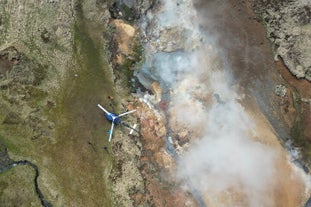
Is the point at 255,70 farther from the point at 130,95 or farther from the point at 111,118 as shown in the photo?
the point at 111,118

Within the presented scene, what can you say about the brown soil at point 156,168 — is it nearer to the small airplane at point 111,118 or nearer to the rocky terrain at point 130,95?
the rocky terrain at point 130,95

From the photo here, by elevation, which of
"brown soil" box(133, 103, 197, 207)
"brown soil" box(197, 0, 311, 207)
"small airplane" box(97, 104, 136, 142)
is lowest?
"brown soil" box(133, 103, 197, 207)

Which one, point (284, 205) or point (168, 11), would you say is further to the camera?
point (168, 11)

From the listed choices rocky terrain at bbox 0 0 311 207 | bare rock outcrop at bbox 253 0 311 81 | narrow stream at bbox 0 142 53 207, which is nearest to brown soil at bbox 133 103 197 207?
rocky terrain at bbox 0 0 311 207

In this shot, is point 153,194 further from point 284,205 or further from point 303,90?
point 303,90

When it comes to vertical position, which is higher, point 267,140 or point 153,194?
point 267,140

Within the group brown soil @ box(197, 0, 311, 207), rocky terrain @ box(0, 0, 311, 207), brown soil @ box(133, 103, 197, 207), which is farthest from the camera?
brown soil @ box(197, 0, 311, 207)

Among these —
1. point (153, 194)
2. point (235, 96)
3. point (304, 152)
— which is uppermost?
point (235, 96)

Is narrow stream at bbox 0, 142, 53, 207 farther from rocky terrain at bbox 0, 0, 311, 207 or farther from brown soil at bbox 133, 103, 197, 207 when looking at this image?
brown soil at bbox 133, 103, 197, 207

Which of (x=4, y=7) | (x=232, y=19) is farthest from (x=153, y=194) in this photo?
(x=4, y=7)
